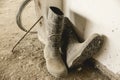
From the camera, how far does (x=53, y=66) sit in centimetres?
135

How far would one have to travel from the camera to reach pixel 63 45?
4.75 feet

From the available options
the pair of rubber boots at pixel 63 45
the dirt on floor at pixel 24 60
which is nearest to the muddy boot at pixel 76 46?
the pair of rubber boots at pixel 63 45

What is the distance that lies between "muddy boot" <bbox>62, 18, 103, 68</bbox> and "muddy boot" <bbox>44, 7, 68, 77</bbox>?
0.06 metres

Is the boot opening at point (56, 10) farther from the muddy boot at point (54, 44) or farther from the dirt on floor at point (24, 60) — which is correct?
the dirt on floor at point (24, 60)

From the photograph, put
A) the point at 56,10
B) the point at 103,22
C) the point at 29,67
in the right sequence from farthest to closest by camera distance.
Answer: the point at 29,67, the point at 56,10, the point at 103,22

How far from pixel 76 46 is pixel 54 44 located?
14 cm

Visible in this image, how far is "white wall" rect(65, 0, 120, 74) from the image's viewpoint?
1.12 meters

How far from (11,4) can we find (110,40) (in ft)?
4.83

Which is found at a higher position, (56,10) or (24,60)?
(56,10)

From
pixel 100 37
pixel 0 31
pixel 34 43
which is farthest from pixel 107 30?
pixel 0 31

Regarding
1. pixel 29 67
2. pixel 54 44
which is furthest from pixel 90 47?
pixel 29 67

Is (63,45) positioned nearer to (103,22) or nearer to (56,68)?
(56,68)

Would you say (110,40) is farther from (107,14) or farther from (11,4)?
(11,4)

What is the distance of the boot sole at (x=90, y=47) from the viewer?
3.92 ft
